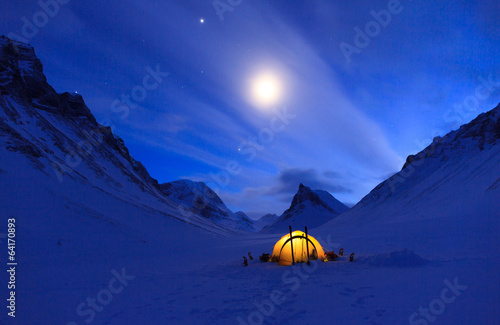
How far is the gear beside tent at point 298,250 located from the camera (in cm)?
1606

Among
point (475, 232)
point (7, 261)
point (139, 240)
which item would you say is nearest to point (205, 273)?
point (7, 261)

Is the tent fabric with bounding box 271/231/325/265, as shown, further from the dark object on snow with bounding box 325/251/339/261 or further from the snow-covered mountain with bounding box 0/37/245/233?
the snow-covered mountain with bounding box 0/37/245/233

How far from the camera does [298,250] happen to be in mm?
16219

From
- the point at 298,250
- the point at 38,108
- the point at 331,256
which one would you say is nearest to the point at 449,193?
the point at 331,256

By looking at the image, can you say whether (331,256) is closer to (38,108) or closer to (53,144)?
(53,144)

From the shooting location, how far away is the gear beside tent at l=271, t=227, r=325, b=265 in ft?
52.7

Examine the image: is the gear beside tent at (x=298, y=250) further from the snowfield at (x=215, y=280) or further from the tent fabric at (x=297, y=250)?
the snowfield at (x=215, y=280)

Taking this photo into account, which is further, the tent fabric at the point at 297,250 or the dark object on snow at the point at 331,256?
the dark object on snow at the point at 331,256

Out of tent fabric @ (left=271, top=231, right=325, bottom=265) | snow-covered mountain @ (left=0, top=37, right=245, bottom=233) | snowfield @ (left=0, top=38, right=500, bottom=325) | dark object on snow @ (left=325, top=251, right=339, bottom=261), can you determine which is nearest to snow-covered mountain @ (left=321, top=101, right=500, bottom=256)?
snowfield @ (left=0, top=38, right=500, bottom=325)

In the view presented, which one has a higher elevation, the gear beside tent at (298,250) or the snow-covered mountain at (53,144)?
the snow-covered mountain at (53,144)

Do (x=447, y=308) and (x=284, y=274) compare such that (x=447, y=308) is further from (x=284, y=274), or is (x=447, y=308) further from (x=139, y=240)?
(x=139, y=240)

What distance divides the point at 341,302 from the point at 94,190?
Answer: 55922mm

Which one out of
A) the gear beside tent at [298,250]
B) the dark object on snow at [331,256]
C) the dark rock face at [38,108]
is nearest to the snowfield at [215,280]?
the dark object on snow at [331,256]

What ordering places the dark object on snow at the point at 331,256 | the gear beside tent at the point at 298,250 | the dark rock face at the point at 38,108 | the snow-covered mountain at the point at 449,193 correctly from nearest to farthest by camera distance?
the gear beside tent at the point at 298,250 < the dark object on snow at the point at 331,256 < the snow-covered mountain at the point at 449,193 < the dark rock face at the point at 38,108
